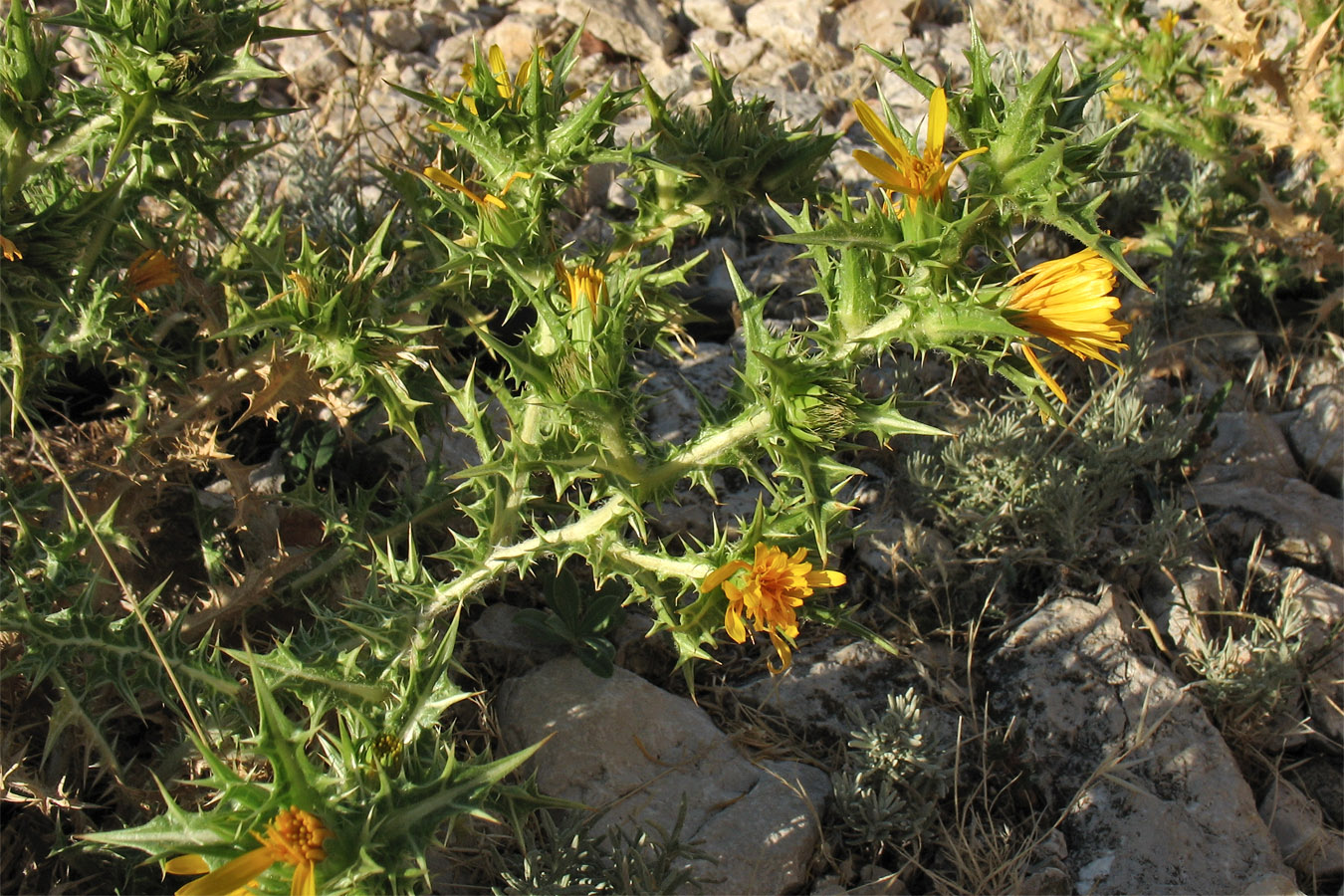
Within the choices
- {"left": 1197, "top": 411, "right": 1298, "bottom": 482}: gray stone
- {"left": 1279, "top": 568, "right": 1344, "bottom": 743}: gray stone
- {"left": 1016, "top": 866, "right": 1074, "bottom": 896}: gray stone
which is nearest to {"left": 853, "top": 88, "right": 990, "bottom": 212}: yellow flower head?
{"left": 1016, "top": 866, "right": 1074, "bottom": 896}: gray stone

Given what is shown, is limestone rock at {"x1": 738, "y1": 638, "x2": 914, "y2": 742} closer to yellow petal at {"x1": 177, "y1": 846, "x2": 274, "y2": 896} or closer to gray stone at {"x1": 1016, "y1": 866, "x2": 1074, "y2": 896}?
gray stone at {"x1": 1016, "y1": 866, "x2": 1074, "y2": 896}

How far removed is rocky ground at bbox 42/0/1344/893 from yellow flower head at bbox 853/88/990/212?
1.09 ft

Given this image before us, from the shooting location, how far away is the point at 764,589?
195cm

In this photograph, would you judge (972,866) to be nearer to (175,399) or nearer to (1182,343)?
(1182,343)

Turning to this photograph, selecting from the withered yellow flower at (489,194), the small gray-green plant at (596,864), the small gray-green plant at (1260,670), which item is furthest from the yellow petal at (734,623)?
the small gray-green plant at (1260,670)

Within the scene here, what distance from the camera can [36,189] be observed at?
8.17 feet

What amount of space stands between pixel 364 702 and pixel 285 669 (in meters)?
0.17

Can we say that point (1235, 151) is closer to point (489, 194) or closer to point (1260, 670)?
point (1260, 670)

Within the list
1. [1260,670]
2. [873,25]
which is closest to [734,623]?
[1260,670]

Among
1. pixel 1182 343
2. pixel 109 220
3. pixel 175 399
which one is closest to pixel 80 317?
pixel 109 220

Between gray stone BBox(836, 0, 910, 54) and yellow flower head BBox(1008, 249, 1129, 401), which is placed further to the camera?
gray stone BBox(836, 0, 910, 54)

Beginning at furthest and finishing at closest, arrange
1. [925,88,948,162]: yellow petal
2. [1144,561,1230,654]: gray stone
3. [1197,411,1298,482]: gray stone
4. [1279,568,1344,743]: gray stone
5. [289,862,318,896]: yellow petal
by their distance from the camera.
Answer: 1. [1197,411,1298,482]: gray stone
2. [1144,561,1230,654]: gray stone
3. [1279,568,1344,743]: gray stone
4. [925,88,948,162]: yellow petal
5. [289,862,318,896]: yellow petal

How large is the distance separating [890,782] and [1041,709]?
1.80 feet

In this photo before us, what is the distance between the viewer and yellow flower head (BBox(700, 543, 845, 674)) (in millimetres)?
1923
